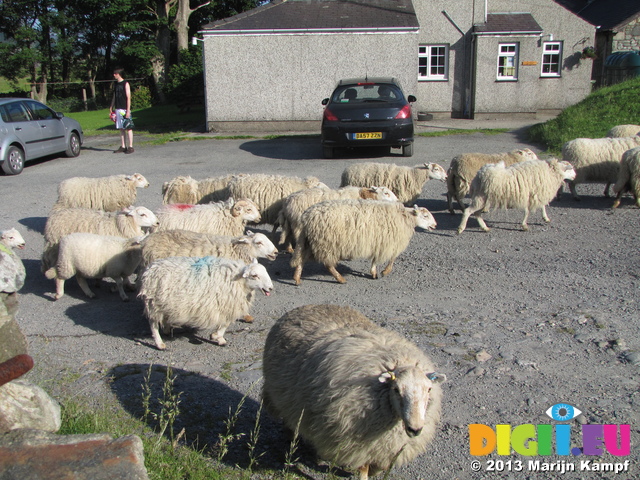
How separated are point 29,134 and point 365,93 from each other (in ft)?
29.1

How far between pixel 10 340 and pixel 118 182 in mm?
6601

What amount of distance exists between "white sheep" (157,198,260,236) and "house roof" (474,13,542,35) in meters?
17.8

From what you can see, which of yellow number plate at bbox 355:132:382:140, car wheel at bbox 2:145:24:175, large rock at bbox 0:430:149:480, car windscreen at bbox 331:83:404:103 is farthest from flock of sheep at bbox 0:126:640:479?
car wheel at bbox 2:145:24:175

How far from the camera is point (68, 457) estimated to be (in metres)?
2.48

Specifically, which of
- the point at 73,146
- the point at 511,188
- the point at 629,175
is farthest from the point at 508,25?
the point at 73,146

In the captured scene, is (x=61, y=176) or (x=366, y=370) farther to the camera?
(x=61, y=176)

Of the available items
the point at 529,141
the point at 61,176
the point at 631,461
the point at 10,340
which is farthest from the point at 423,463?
the point at 529,141

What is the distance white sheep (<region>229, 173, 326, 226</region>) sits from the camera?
8.19 metres

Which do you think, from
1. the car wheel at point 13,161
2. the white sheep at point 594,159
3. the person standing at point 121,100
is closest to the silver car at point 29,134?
the car wheel at point 13,161

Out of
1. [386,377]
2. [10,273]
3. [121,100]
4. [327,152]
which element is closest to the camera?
[10,273]

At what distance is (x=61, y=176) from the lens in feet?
44.4

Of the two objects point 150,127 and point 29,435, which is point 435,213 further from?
point 150,127

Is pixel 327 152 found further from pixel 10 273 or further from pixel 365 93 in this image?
pixel 10 273

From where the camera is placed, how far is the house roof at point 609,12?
2825cm
